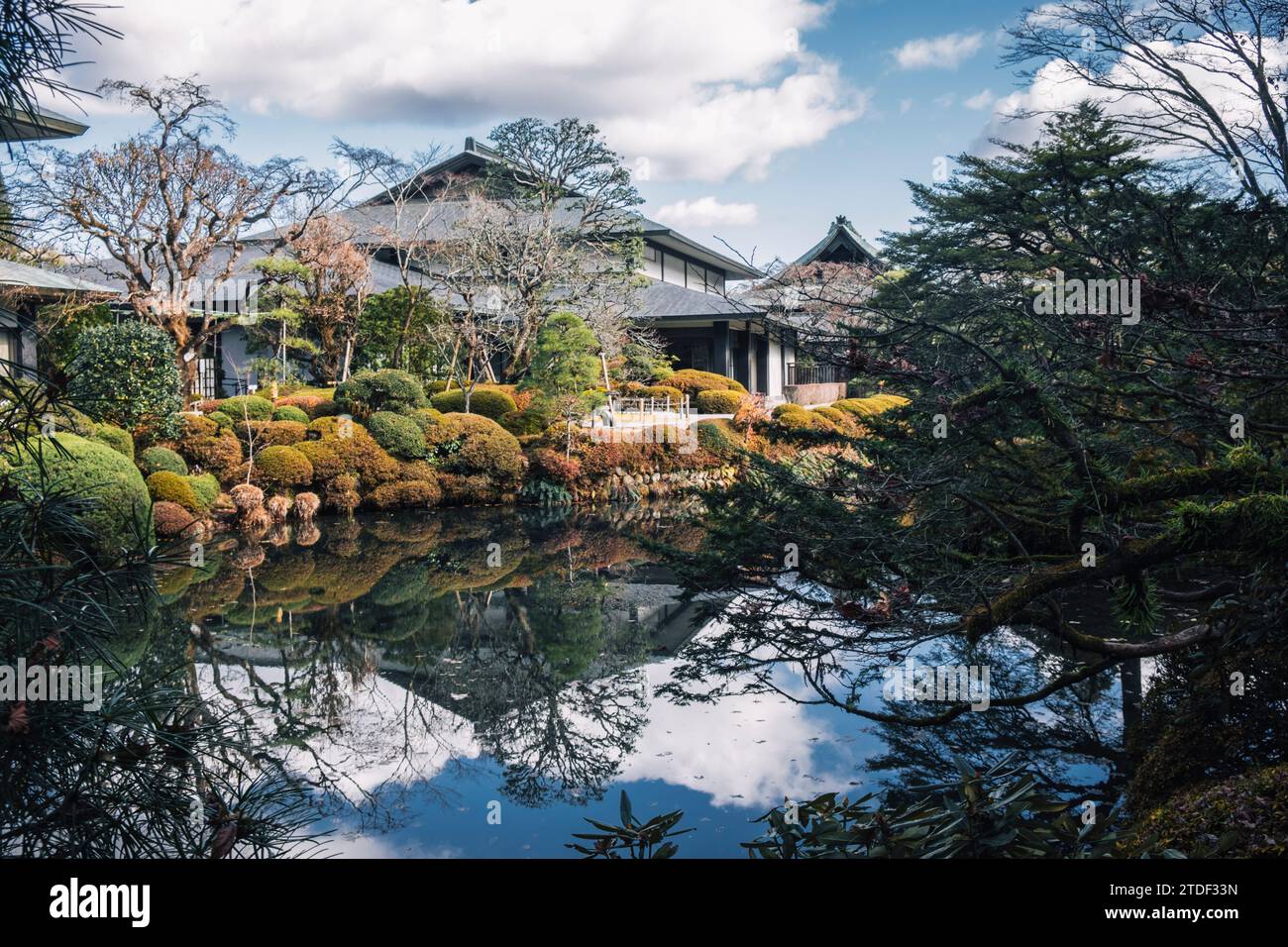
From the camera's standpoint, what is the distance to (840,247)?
29.2 m

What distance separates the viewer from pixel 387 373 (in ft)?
61.3

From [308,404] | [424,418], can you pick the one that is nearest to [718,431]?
[424,418]

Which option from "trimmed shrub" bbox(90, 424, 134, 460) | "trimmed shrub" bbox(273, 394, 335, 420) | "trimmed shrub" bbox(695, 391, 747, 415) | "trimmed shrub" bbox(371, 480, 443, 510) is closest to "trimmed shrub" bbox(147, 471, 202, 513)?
"trimmed shrub" bbox(90, 424, 134, 460)

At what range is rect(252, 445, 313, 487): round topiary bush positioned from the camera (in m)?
16.2

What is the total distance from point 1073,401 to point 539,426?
1639cm

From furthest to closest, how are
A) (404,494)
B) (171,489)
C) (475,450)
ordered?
(475,450), (404,494), (171,489)

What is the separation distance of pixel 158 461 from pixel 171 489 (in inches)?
35.3

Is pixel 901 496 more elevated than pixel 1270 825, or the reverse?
pixel 901 496

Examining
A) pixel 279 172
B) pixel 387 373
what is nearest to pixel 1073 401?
pixel 387 373

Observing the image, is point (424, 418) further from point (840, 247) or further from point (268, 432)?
point (840, 247)

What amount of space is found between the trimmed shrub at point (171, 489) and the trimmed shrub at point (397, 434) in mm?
3819

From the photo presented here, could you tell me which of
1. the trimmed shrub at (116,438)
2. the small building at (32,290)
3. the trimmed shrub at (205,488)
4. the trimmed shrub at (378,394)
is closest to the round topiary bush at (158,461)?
the trimmed shrub at (205,488)

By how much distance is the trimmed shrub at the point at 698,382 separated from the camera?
26.2 metres
